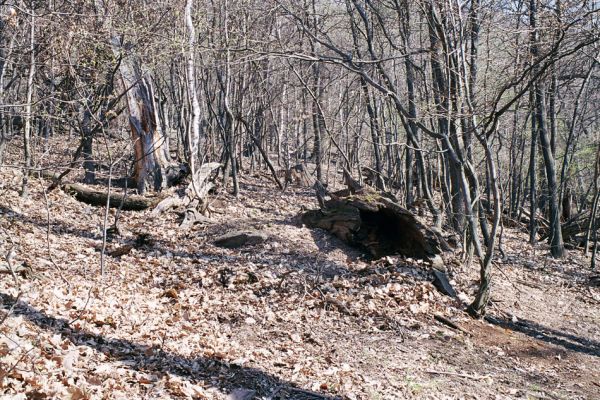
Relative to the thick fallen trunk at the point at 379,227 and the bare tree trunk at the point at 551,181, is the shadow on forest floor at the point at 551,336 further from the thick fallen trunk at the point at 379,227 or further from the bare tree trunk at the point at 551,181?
the bare tree trunk at the point at 551,181

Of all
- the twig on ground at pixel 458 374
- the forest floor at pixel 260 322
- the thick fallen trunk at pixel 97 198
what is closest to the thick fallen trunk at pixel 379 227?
the forest floor at pixel 260 322

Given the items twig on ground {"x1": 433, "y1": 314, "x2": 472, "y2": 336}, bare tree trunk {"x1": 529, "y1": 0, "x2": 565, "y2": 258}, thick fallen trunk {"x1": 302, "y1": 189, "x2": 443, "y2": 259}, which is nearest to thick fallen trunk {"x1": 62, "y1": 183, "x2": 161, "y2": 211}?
thick fallen trunk {"x1": 302, "y1": 189, "x2": 443, "y2": 259}

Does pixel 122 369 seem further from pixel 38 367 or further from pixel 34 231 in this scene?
pixel 34 231

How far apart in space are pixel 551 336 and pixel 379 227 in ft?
10.8

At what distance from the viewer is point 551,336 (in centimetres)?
701

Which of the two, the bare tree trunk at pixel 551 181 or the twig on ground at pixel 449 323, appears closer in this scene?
the twig on ground at pixel 449 323

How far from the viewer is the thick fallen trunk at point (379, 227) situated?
8.36 metres

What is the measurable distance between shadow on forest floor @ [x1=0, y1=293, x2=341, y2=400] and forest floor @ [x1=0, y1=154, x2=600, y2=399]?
0.02 metres

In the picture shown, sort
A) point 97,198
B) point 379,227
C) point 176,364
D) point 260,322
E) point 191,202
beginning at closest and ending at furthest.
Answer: point 176,364
point 260,322
point 379,227
point 97,198
point 191,202

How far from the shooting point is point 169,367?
15.0 ft

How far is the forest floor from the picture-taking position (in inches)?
175

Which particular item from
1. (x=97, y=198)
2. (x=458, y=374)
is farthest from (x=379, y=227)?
(x=97, y=198)

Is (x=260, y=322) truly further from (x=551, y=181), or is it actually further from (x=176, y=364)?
(x=551, y=181)

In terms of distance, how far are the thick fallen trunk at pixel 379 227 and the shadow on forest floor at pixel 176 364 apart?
4337 mm
